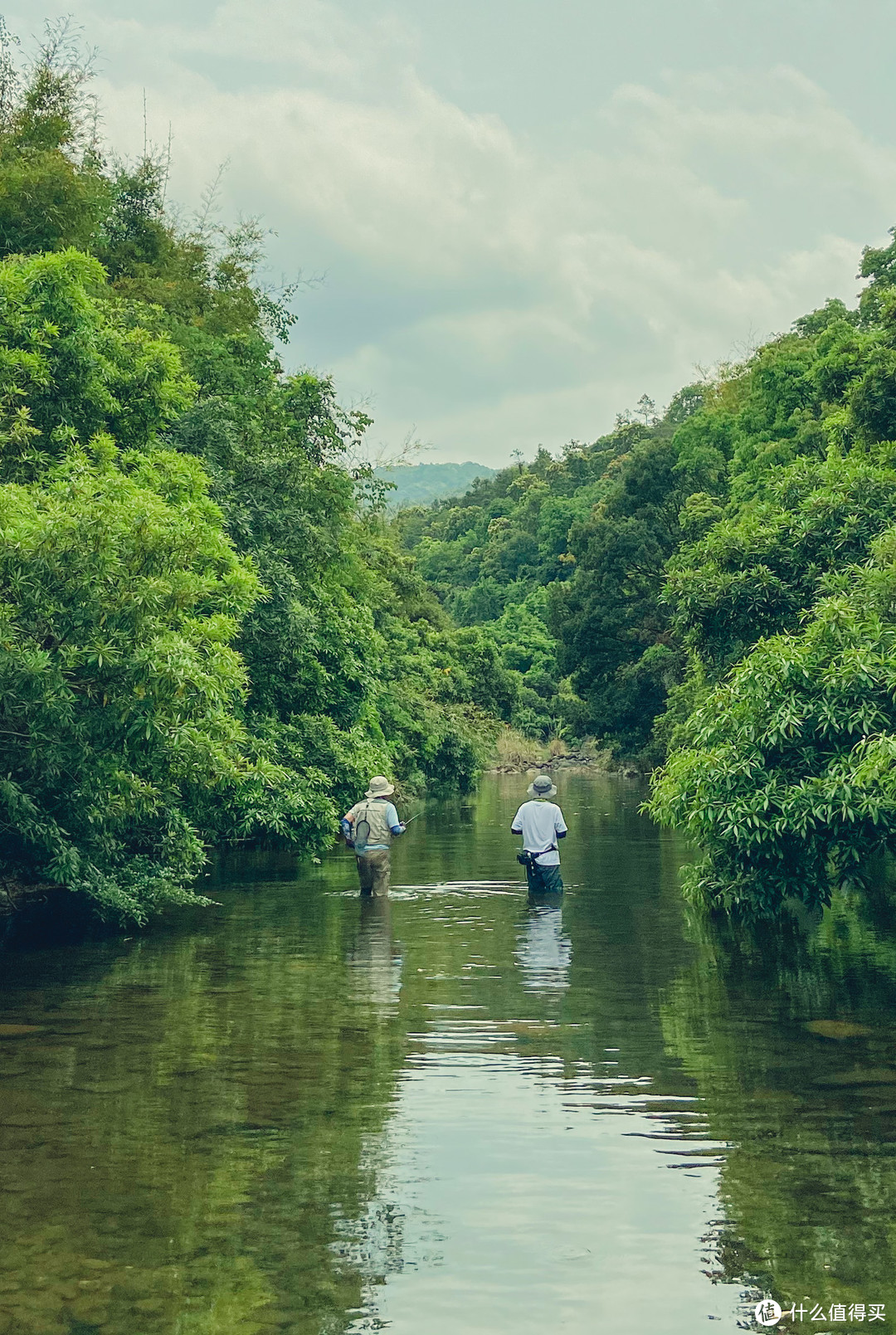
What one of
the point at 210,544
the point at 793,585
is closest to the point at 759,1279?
the point at 210,544

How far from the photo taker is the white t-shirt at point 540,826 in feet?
56.4

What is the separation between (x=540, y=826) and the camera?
1744cm

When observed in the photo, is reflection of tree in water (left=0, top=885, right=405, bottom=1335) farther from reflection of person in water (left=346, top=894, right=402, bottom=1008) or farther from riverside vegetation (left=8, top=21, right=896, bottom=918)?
riverside vegetation (left=8, top=21, right=896, bottom=918)

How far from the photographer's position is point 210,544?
1794 centimetres

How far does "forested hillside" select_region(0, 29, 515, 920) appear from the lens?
13891 millimetres

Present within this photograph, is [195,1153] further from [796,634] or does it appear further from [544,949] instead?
[796,634]

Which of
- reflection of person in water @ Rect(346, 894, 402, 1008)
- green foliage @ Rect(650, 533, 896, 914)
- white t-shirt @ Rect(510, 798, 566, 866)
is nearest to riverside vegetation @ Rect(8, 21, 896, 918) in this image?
Result: green foliage @ Rect(650, 533, 896, 914)

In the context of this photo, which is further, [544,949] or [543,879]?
[543,879]

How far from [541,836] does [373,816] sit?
2.09m

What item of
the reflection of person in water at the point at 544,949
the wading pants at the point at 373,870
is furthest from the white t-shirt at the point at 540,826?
the wading pants at the point at 373,870

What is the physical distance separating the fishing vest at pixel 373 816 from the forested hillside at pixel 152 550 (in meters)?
1.68

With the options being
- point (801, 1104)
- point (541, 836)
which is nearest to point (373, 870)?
point (541, 836)

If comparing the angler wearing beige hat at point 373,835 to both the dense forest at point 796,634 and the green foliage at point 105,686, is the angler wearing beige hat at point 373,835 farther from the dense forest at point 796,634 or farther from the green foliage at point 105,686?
the dense forest at point 796,634

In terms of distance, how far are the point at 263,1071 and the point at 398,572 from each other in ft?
154
